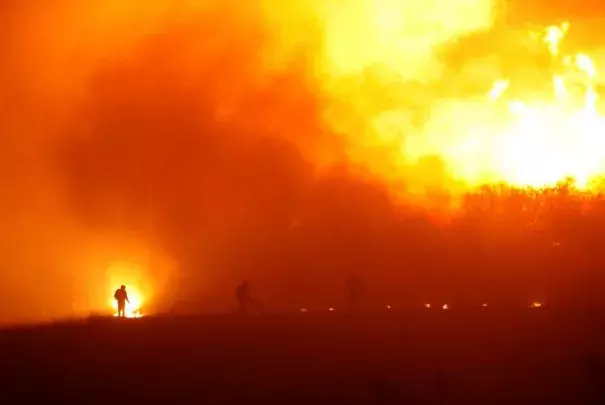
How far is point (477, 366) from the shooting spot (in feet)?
101

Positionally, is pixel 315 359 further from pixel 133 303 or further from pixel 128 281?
pixel 128 281

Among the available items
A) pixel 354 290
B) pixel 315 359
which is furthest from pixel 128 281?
pixel 315 359

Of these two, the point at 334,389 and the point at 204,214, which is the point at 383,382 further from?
the point at 204,214

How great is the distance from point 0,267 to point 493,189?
33.0 m

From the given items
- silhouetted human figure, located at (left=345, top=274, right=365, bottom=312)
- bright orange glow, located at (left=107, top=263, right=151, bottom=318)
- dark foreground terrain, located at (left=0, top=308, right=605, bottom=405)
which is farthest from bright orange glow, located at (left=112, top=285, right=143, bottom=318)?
dark foreground terrain, located at (left=0, top=308, right=605, bottom=405)

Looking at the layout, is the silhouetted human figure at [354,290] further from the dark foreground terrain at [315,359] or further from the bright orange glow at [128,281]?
the bright orange glow at [128,281]

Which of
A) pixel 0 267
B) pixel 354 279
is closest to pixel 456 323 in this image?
pixel 354 279

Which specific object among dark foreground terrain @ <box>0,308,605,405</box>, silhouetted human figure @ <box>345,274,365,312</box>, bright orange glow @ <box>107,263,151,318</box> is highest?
bright orange glow @ <box>107,263,151,318</box>

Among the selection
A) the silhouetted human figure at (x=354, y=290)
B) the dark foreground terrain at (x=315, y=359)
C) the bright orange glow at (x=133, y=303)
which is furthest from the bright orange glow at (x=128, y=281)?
the dark foreground terrain at (x=315, y=359)

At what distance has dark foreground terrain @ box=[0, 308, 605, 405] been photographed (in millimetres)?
27688

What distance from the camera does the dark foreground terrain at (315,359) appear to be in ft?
90.8

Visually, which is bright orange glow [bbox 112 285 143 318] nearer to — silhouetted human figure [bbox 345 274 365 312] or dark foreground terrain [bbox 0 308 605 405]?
silhouetted human figure [bbox 345 274 365 312]

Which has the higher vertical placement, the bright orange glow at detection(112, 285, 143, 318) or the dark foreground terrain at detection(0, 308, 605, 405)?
the bright orange glow at detection(112, 285, 143, 318)

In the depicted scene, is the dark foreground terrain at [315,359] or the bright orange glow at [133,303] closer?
the dark foreground terrain at [315,359]
